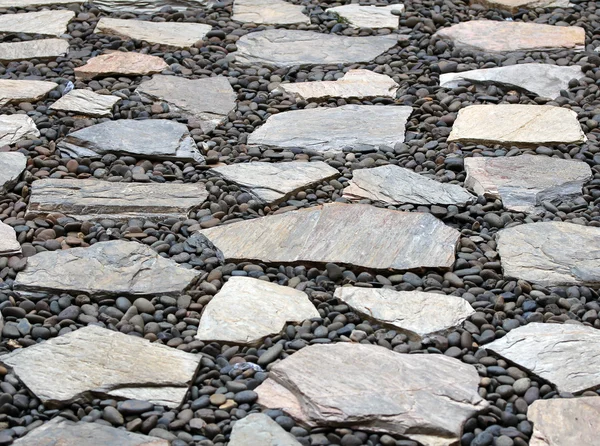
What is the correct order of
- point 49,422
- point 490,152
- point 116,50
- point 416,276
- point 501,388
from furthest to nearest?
1. point 116,50
2. point 490,152
3. point 416,276
4. point 501,388
5. point 49,422

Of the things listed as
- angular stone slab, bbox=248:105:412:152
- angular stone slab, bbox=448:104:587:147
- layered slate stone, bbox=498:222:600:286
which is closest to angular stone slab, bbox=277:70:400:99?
angular stone slab, bbox=248:105:412:152

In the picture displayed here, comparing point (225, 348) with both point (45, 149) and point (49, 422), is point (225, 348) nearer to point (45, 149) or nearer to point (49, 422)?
point (49, 422)

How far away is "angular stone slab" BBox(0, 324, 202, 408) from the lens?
93.0 inches

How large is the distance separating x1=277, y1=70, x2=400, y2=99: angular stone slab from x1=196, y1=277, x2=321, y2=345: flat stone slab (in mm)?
1588

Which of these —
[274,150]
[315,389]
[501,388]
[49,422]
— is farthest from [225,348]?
[274,150]

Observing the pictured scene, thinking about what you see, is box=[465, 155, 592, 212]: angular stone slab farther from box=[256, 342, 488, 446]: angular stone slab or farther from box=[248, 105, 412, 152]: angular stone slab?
box=[256, 342, 488, 446]: angular stone slab

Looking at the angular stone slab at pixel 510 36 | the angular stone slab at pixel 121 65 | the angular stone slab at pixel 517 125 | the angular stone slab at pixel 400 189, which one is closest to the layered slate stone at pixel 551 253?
the angular stone slab at pixel 400 189

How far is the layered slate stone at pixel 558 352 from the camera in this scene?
2447mm

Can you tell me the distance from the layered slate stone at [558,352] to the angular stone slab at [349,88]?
1.86 meters

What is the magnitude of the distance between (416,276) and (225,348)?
0.72 m

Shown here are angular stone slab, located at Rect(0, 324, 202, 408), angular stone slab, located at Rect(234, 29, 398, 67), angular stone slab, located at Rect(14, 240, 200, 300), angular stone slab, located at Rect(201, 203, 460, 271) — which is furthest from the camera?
angular stone slab, located at Rect(234, 29, 398, 67)

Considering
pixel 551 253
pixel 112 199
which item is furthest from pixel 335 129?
pixel 551 253

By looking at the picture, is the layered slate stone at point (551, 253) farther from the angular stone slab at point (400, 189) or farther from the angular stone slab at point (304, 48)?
the angular stone slab at point (304, 48)

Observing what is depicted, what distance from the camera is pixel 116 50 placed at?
4.70 metres
